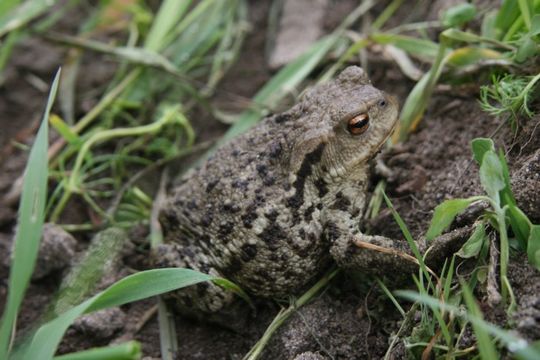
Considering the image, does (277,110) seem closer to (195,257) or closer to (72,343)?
(195,257)

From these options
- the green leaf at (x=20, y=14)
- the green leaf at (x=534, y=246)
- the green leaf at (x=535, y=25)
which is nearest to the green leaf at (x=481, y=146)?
the green leaf at (x=534, y=246)

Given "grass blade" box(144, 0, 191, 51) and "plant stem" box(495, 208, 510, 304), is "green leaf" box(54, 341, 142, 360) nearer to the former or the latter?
"plant stem" box(495, 208, 510, 304)

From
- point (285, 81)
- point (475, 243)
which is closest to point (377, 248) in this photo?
point (475, 243)

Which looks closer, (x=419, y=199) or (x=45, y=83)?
(x=419, y=199)

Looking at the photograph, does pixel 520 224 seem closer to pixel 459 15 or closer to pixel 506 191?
pixel 506 191

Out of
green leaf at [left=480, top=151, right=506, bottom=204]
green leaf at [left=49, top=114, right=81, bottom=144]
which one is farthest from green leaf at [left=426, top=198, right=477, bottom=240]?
green leaf at [left=49, top=114, right=81, bottom=144]

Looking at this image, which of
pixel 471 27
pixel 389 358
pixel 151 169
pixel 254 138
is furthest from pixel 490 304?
pixel 151 169
